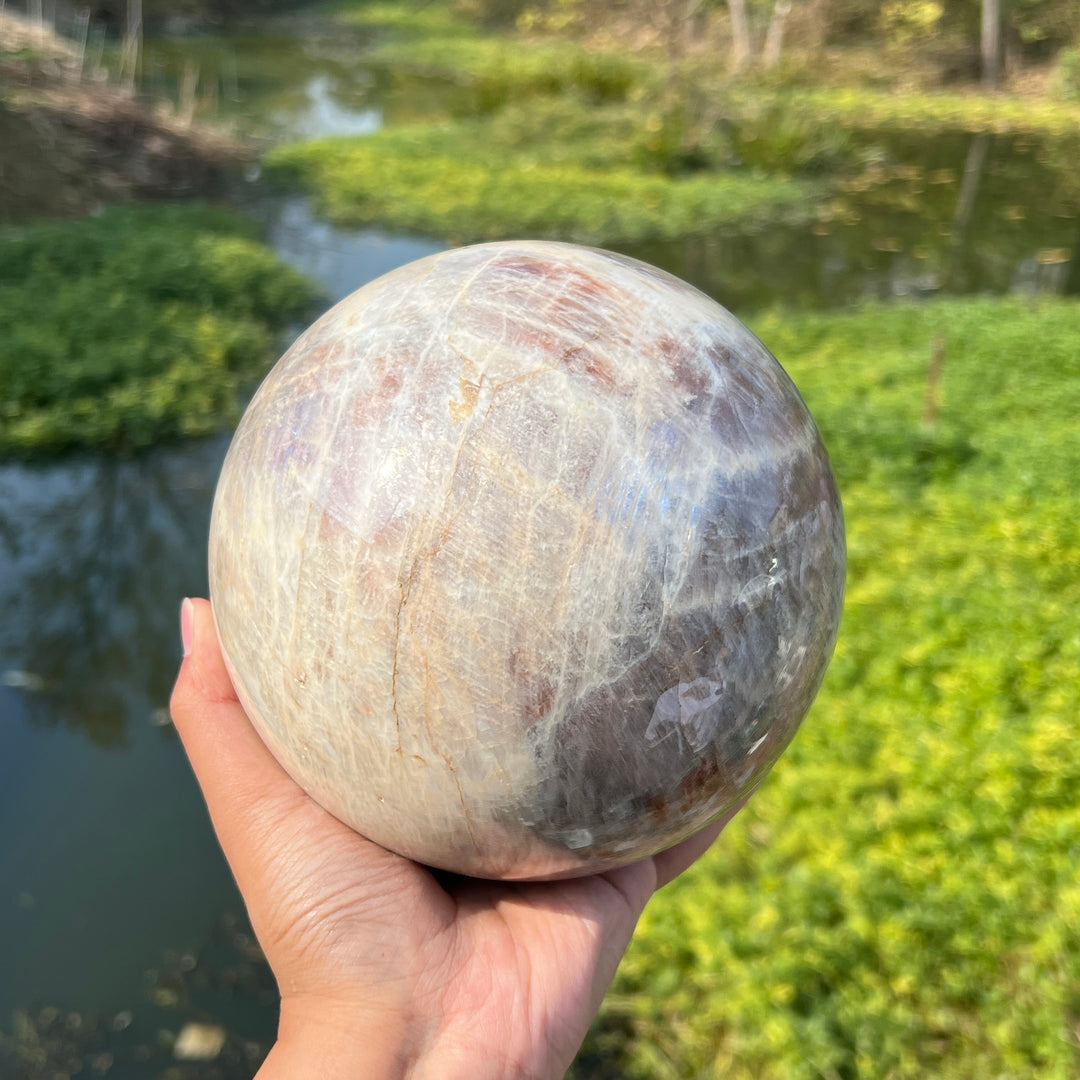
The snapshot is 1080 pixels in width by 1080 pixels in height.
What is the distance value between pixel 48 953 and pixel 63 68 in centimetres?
1206

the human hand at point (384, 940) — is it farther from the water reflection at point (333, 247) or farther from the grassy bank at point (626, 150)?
the grassy bank at point (626, 150)

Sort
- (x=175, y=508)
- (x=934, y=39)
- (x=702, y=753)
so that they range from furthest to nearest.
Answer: (x=934, y=39) < (x=175, y=508) < (x=702, y=753)

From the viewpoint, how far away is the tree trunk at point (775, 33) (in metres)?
18.6

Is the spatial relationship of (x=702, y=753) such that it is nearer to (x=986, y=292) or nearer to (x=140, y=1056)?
(x=140, y=1056)

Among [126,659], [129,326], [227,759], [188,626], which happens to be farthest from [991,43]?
[227,759]

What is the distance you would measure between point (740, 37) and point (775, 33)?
0.93m

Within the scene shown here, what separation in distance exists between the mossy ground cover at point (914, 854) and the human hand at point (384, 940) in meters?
1.11

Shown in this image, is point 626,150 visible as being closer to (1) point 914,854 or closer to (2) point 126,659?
(2) point 126,659

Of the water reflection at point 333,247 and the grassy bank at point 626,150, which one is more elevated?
the grassy bank at point 626,150

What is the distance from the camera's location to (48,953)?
3.35m

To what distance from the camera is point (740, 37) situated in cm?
1853

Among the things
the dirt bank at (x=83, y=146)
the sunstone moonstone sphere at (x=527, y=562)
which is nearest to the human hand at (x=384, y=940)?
the sunstone moonstone sphere at (x=527, y=562)

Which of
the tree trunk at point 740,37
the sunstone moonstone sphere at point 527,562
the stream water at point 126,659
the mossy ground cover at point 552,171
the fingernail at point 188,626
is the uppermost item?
the tree trunk at point 740,37

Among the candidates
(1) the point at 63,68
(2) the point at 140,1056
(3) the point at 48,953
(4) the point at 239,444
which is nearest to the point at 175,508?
A: (3) the point at 48,953
